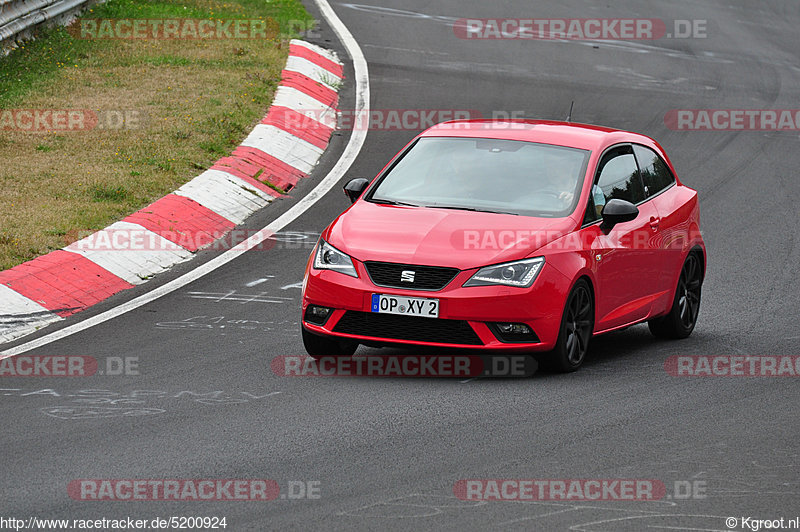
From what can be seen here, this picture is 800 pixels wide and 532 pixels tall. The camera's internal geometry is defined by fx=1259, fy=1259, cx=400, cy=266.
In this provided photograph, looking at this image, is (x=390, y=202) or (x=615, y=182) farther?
(x=615, y=182)

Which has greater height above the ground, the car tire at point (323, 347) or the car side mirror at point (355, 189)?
the car side mirror at point (355, 189)

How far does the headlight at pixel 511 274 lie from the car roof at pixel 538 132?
155 centimetres

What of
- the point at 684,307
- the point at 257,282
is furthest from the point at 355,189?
the point at 684,307

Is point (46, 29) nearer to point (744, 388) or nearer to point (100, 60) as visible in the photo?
point (100, 60)

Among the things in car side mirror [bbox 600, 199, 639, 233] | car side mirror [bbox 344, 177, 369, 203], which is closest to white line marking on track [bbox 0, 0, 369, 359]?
car side mirror [bbox 344, 177, 369, 203]

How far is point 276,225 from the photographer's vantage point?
13.1 meters

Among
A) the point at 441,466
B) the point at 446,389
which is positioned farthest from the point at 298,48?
the point at 441,466

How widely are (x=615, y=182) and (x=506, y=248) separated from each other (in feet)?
5.48

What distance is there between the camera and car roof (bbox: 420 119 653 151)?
9.56 meters

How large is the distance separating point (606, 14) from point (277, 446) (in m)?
22.6

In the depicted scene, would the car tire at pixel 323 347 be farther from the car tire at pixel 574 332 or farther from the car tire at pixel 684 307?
the car tire at pixel 684 307

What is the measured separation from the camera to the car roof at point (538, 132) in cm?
956

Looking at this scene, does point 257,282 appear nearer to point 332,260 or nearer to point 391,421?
point 332,260

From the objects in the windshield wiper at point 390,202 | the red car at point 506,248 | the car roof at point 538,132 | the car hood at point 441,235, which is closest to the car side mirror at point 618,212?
the red car at point 506,248
